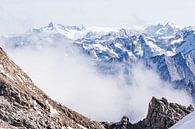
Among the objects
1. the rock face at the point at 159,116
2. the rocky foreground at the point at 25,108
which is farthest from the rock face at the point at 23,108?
the rock face at the point at 159,116

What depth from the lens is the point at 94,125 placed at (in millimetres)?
94938

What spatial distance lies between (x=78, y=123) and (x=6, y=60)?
14.3 metres

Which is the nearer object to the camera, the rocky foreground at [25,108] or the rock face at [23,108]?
the rock face at [23,108]

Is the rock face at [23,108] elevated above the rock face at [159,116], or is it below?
below

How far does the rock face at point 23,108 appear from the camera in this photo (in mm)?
70125

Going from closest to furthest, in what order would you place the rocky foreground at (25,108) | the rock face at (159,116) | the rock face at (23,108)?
the rock face at (23,108), the rocky foreground at (25,108), the rock face at (159,116)

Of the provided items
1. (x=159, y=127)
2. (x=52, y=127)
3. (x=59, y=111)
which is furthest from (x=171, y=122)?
(x=52, y=127)

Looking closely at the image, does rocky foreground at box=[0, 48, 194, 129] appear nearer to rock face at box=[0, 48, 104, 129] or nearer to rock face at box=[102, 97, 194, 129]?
rock face at box=[0, 48, 104, 129]

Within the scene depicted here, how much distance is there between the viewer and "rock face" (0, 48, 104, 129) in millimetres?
70125

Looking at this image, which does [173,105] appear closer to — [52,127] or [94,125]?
[94,125]

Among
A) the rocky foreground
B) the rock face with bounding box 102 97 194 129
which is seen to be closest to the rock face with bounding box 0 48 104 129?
the rocky foreground

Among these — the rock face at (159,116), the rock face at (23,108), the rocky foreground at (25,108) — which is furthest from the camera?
the rock face at (159,116)

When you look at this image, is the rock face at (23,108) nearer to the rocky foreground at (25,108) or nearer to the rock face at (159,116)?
the rocky foreground at (25,108)

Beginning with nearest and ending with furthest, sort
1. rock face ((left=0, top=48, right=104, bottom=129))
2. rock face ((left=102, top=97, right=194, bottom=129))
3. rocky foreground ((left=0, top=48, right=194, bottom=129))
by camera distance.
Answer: rock face ((left=0, top=48, right=104, bottom=129)), rocky foreground ((left=0, top=48, right=194, bottom=129)), rock face ((left=102, top=97, right=194, bottom=129))
